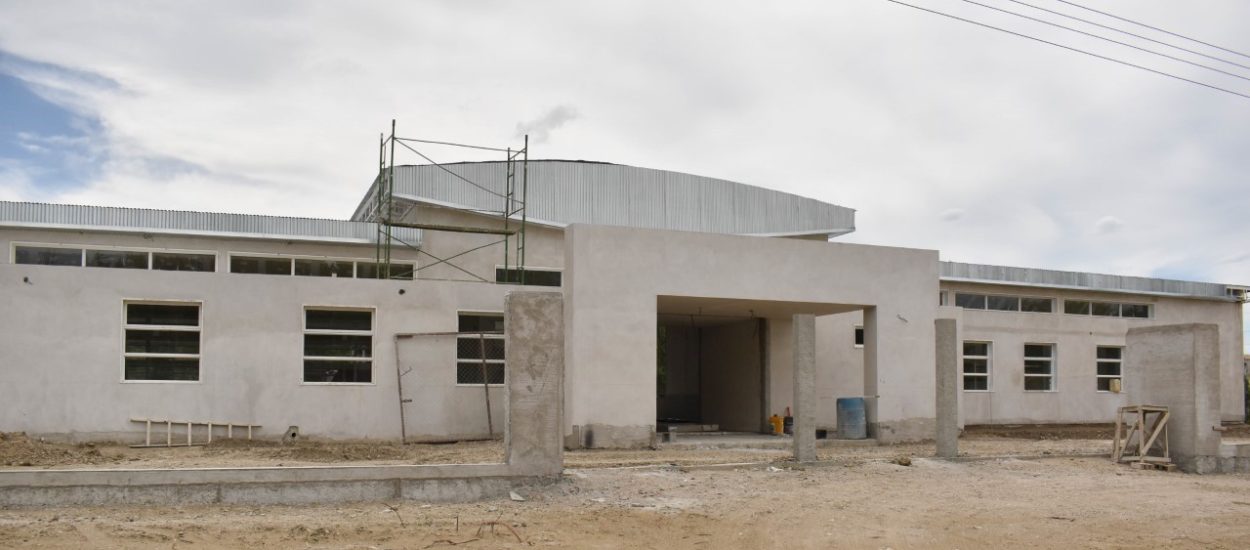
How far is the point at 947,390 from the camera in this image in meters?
17.1

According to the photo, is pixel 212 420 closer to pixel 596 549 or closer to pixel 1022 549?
pixel 596 549

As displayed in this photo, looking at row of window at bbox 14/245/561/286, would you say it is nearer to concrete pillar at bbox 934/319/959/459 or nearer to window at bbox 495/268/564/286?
window at bbox 495/268/564/286

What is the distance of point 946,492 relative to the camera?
14.0 metres

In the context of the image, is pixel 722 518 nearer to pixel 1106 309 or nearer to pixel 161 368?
pixel 161 368

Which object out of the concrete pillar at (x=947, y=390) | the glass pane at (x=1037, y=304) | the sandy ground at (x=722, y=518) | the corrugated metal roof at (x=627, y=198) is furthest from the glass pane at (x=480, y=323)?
the glass pane at (x=1037, y=304)

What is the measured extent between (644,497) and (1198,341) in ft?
34.6

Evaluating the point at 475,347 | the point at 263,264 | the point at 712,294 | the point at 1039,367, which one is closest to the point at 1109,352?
the point at 1039,367

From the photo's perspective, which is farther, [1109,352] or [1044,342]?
[1109,352]

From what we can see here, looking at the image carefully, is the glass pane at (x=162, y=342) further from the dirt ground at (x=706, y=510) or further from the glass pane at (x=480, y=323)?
the glass pane at (x=480, y=323)

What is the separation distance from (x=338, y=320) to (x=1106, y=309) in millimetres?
25464

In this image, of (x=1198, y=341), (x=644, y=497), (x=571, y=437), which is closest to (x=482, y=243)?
(x=571, y=437)

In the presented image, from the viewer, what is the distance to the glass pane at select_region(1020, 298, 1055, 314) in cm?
3212

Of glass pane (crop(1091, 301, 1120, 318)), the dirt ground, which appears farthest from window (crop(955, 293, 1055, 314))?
the dirt ground

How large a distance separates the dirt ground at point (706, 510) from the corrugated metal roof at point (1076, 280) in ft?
46.4
